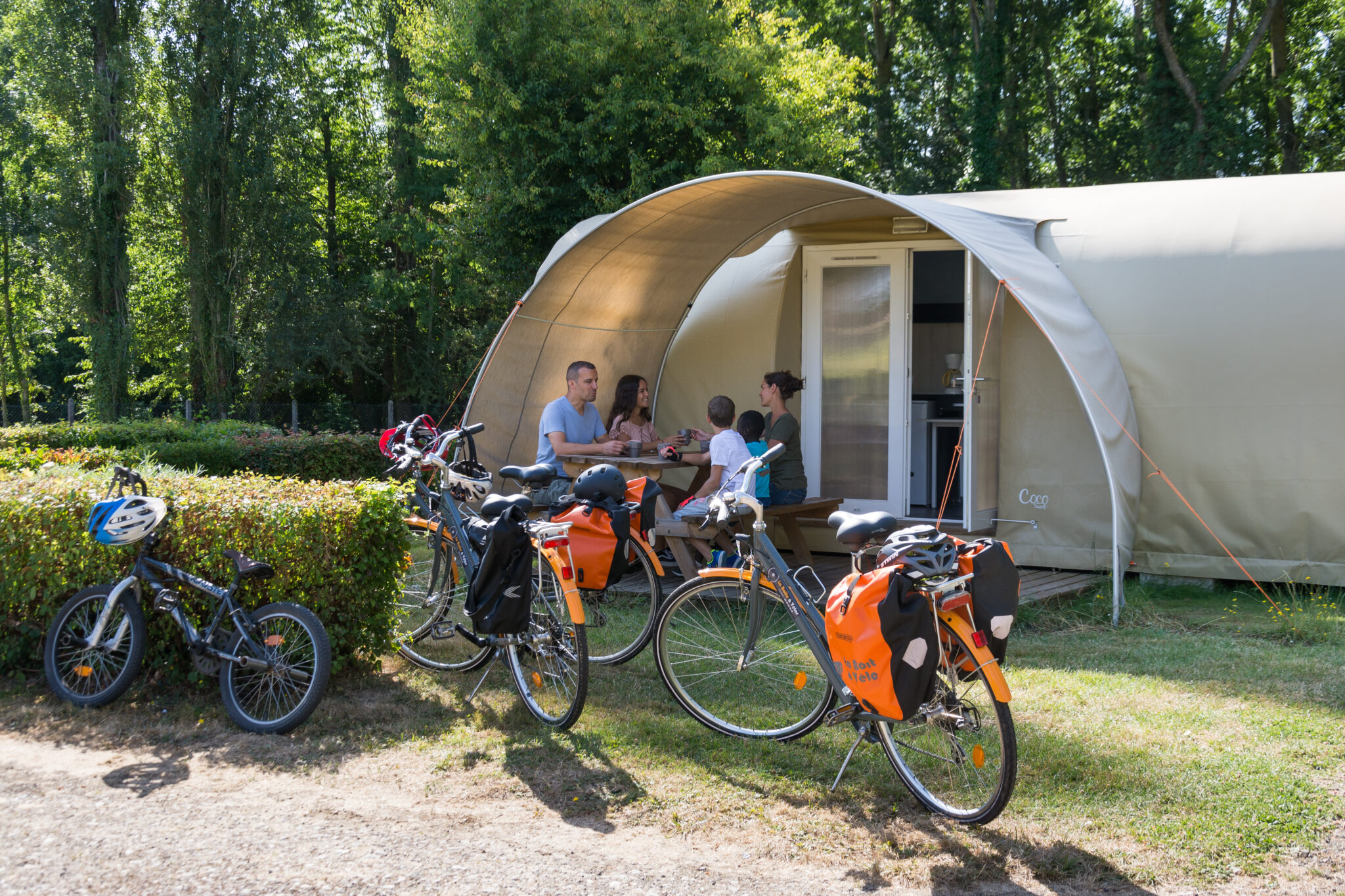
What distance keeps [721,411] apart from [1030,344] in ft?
8.55

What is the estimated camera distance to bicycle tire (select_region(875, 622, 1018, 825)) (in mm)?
3334

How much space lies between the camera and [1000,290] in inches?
316

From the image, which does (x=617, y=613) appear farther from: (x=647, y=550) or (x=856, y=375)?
(x=856, y=375)

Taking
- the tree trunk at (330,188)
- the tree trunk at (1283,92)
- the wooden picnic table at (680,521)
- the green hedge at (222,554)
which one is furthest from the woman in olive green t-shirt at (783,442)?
the tree trunk at (330,188)

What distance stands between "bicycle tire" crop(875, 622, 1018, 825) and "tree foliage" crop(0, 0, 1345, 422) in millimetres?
10595

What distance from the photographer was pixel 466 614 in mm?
4805

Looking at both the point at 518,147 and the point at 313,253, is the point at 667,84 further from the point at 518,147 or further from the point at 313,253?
the point at 313,253

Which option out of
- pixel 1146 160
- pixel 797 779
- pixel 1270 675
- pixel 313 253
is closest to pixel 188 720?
pixel 797 779

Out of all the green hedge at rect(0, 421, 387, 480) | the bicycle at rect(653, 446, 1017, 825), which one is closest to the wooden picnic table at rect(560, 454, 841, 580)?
the bicycle at rect(653, 446, 1017, 825)

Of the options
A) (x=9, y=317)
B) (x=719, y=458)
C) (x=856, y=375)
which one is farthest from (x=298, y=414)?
(x=719, y=458)

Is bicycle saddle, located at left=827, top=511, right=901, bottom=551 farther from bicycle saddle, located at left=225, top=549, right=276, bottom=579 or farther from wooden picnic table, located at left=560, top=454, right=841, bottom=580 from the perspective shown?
wooden picnic table, located at left=560, top=454, right=841, bottom=580

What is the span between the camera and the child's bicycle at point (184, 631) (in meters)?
4.48

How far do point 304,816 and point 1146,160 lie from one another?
69.2ft

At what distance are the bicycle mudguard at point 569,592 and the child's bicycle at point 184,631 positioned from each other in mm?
959
